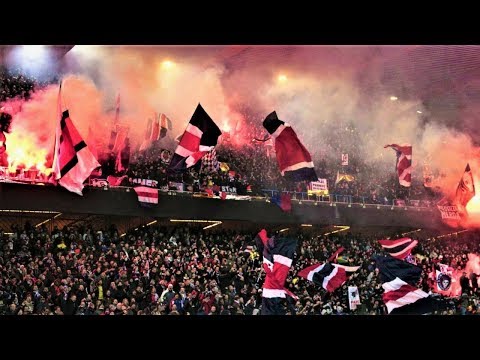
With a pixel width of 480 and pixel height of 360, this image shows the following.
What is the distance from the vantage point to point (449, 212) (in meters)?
17.6

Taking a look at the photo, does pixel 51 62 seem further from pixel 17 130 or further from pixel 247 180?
pixel 247 180

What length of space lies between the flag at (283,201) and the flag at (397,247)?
2.10 metres

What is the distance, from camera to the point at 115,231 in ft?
51.7

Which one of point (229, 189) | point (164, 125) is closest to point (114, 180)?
point (164, 125)

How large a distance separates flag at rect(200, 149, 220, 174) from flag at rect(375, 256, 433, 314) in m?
3.96

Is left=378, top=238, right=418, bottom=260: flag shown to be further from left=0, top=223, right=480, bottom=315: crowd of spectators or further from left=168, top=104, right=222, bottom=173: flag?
left=168, top=104, right=222, bottom=173: flag

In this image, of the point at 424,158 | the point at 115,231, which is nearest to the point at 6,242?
the point at 115,231

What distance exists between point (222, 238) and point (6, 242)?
423 cm

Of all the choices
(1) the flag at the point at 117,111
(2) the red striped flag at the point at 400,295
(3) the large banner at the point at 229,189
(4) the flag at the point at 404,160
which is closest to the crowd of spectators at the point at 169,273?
(2) the red striped flag at the point at 400,295

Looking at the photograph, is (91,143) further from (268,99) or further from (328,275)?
(328,275)

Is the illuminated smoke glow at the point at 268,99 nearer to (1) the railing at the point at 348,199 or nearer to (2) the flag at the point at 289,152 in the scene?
(2) the flag at the point at 289,152

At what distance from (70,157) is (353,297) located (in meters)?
6.42

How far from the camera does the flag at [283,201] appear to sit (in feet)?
54.9
